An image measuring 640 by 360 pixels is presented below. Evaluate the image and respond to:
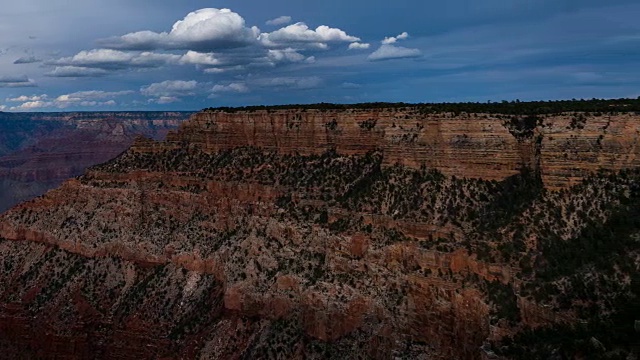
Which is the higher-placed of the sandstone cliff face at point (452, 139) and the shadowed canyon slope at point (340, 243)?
the sandstone cliff face at point (452, 139)

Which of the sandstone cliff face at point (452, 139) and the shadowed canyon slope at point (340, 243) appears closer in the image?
the shadowed canyon slope at point (340, 243)

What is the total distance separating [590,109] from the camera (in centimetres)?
4806

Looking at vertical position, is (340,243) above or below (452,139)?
below

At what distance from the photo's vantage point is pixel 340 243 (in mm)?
53812

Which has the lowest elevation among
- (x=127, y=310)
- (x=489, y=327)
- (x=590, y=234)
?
(x=127, y=310)

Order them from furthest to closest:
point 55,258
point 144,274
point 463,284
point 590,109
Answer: point 55,258 < point 144,274 < point 590,109 < point 463,284

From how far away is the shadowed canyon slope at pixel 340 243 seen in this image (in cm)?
4169

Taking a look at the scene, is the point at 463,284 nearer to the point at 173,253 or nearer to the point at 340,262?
the point at 340,262

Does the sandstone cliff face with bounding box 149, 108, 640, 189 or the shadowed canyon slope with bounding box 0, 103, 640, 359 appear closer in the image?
the shadowed canyon slope with bounding box 0, 103, 640, 359

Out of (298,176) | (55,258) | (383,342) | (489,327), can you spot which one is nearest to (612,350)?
(489,327)

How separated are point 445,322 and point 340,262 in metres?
11.9

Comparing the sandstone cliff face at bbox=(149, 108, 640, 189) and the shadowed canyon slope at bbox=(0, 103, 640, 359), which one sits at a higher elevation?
the sandstone cliff face at bbox=(149, 108, 640, 189)

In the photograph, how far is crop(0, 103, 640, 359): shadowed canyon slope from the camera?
137 ft

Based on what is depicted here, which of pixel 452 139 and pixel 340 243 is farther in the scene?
pixel 340 243
